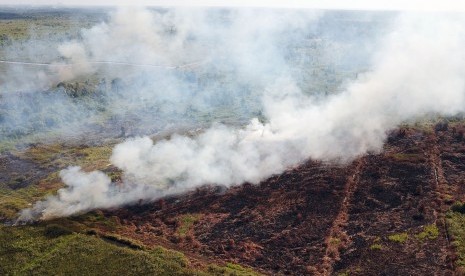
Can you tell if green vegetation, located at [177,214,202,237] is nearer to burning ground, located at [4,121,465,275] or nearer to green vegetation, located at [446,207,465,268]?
burning ground, located at [4,121,465,275]

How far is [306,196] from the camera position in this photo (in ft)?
155

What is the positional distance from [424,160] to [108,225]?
37788 mm

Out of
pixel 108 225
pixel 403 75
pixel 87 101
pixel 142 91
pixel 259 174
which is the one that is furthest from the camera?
pixel 142 91

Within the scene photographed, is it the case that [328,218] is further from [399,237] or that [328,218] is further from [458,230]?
[458,230]

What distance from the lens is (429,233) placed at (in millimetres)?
39719

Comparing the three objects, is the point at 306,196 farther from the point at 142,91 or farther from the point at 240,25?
the point at 240,25

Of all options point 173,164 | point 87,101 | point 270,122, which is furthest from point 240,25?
point 173,164

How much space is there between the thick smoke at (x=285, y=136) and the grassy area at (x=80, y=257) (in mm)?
5040

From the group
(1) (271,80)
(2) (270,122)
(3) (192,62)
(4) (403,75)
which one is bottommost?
(2) (270,122)

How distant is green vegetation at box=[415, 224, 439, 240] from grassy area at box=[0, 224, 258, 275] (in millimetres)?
15753

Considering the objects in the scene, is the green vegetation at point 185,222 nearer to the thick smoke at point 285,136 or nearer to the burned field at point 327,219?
the burned field at point 327,219

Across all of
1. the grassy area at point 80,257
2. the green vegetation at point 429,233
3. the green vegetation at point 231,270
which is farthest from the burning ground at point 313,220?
the green vegetation at point 231,270

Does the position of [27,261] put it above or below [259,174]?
below

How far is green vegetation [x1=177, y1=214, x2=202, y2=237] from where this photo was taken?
43.0 metres
